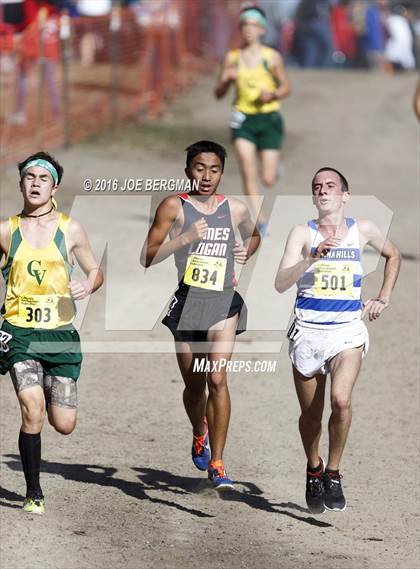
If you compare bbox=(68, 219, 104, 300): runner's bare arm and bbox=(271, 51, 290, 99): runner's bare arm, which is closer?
bbox=(68, 219, 104, 300): runner's bare arm

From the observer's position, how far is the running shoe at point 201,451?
354 inches

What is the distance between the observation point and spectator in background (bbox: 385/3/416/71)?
31703 mm

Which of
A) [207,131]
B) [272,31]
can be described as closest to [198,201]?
[207,131]

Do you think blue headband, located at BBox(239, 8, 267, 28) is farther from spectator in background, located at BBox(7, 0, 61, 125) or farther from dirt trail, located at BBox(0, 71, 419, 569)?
spectator in background, located at BBox(7, 0, 61, 125)

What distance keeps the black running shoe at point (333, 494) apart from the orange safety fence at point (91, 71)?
10.7 m

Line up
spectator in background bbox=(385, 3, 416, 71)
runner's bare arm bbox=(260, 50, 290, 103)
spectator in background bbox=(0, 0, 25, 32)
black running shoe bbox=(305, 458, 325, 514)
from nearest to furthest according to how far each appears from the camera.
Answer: black running shoe bbox=(305, 458, 325, 514) → runner's bare arm bbox=(260, 50, 290, 103) → spectator in background bbox=(0, 0, 25, 32) → spectator in background bbox=(385, 3, 416, 71)

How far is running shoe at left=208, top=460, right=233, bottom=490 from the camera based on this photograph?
8.66 metres

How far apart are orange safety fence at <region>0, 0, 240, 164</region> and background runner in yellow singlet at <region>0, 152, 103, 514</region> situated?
34.0 ft

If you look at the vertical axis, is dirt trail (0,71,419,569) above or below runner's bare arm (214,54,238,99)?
below

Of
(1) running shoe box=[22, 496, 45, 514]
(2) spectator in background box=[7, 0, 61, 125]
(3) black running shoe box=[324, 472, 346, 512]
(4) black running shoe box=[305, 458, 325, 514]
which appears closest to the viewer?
(1) running shoe box=[22, 496, 45, 514]

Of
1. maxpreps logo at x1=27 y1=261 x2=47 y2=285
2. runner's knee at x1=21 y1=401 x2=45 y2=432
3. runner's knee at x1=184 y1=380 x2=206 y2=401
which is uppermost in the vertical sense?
maxpreps logo at x1=27 y1=261 x2=47 y2=285

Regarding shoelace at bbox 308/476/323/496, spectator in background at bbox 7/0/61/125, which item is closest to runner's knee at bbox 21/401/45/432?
shoelace at bbox 308/476/323/496

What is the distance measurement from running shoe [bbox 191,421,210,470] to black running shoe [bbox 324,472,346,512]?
992 millimetres

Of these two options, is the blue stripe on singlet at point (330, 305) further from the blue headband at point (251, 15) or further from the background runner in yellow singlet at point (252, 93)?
the blue headband at point (251, 15)
